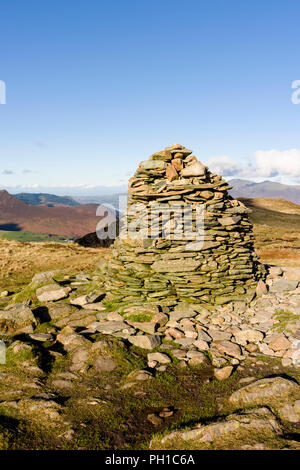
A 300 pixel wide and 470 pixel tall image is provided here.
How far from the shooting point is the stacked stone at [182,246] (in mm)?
13469

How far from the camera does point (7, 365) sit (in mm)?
9289

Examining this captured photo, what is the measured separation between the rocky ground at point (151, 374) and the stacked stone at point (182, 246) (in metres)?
0.74

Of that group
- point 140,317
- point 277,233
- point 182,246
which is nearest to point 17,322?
point 140,317

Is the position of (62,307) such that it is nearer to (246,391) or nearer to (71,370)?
(71,370)

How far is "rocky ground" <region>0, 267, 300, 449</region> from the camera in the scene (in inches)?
237

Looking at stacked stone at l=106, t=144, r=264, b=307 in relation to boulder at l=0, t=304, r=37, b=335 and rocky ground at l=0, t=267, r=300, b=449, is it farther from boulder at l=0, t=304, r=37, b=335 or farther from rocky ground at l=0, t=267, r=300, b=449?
boulder at l=0, t=304, r=37, b=335

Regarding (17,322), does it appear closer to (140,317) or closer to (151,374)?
(140,317)

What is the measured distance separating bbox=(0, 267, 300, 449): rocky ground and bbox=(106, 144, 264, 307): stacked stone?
739 mm

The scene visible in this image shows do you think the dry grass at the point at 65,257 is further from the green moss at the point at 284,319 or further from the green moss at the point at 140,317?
the green moss at the point at 284,319

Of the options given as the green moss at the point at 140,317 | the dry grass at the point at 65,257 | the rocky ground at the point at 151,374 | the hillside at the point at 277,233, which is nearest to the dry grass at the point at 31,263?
the dry grass at the point at 65,257

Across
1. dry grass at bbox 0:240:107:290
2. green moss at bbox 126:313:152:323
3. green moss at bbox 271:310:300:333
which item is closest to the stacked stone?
green moss at bbox 126:313:152:323

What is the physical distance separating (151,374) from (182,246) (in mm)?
6152
